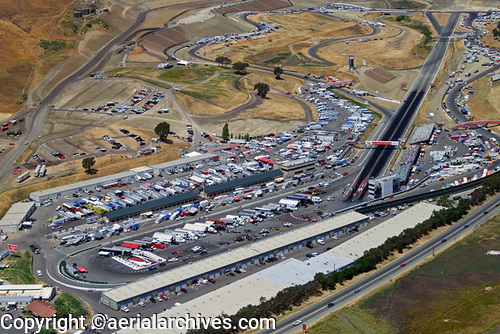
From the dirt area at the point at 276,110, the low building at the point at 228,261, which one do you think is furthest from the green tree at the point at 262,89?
the low building at the point at 228,261

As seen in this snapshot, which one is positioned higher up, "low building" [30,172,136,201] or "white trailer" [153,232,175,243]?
"low building" [30,172,136,201]

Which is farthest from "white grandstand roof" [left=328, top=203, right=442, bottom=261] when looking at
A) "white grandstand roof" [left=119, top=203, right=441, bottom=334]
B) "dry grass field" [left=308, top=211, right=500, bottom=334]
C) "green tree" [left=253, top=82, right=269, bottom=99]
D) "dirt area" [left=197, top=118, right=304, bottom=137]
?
"green tree" [left=253, top=82, right=269, bottom=99]

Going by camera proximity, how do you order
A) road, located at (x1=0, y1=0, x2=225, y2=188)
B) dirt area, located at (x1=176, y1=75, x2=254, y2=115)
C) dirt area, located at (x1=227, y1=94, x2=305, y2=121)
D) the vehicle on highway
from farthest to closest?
dirt area, located at (x1=176, y1=75, x2=254, y2=115) → dirt area, located at (x1=227, y1=94, x2=305, y2=121) → road, located at (x1=0, y1=0, x2=225, y2=188) → the vehicle on highway

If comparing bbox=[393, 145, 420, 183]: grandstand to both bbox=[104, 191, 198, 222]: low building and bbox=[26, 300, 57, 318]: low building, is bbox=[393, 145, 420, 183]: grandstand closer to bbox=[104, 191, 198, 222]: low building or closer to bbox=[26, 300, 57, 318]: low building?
bbox=[104, 191, 198, 222]: low building

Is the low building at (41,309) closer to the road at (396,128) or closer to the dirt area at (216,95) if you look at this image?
the road at (396,128)

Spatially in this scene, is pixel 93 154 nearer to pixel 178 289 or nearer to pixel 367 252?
pixel 178 289

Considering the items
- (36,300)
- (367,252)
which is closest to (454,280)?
(367,252)
